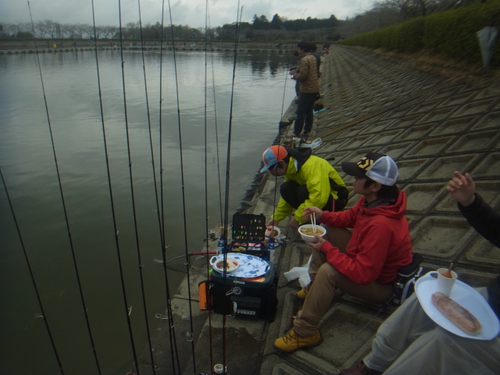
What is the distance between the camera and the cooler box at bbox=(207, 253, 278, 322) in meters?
2.73

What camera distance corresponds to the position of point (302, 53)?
7.09 m

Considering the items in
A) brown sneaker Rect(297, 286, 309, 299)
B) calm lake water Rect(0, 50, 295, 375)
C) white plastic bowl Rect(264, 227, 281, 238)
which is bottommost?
calm lake water Rect(0, 50, 295, 375)

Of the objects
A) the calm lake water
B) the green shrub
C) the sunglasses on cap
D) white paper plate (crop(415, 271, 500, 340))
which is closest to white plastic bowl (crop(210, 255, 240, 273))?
the calm lake water

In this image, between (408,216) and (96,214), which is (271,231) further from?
(96,214)

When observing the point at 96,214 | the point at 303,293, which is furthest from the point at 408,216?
the point at 96,214

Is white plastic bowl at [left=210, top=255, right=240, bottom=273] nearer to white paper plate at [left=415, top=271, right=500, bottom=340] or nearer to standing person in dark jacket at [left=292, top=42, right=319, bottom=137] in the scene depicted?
white paper plate at [left=415, top=271, right=500, bottom=340]

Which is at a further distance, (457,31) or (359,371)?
(457,31)

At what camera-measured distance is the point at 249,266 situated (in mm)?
2887

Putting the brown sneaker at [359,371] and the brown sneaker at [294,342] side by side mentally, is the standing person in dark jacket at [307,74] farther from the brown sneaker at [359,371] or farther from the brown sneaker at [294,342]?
the brown sneaker at [359,371]

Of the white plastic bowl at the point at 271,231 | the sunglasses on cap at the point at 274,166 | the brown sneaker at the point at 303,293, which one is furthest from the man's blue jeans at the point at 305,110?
the brown sneaker at the point at 303,293

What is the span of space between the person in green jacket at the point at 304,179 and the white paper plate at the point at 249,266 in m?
0.65

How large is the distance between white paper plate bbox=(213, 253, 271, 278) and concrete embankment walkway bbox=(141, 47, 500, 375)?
0.39 metres

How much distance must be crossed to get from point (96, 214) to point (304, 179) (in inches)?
165

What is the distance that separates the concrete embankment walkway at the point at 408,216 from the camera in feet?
8.25
